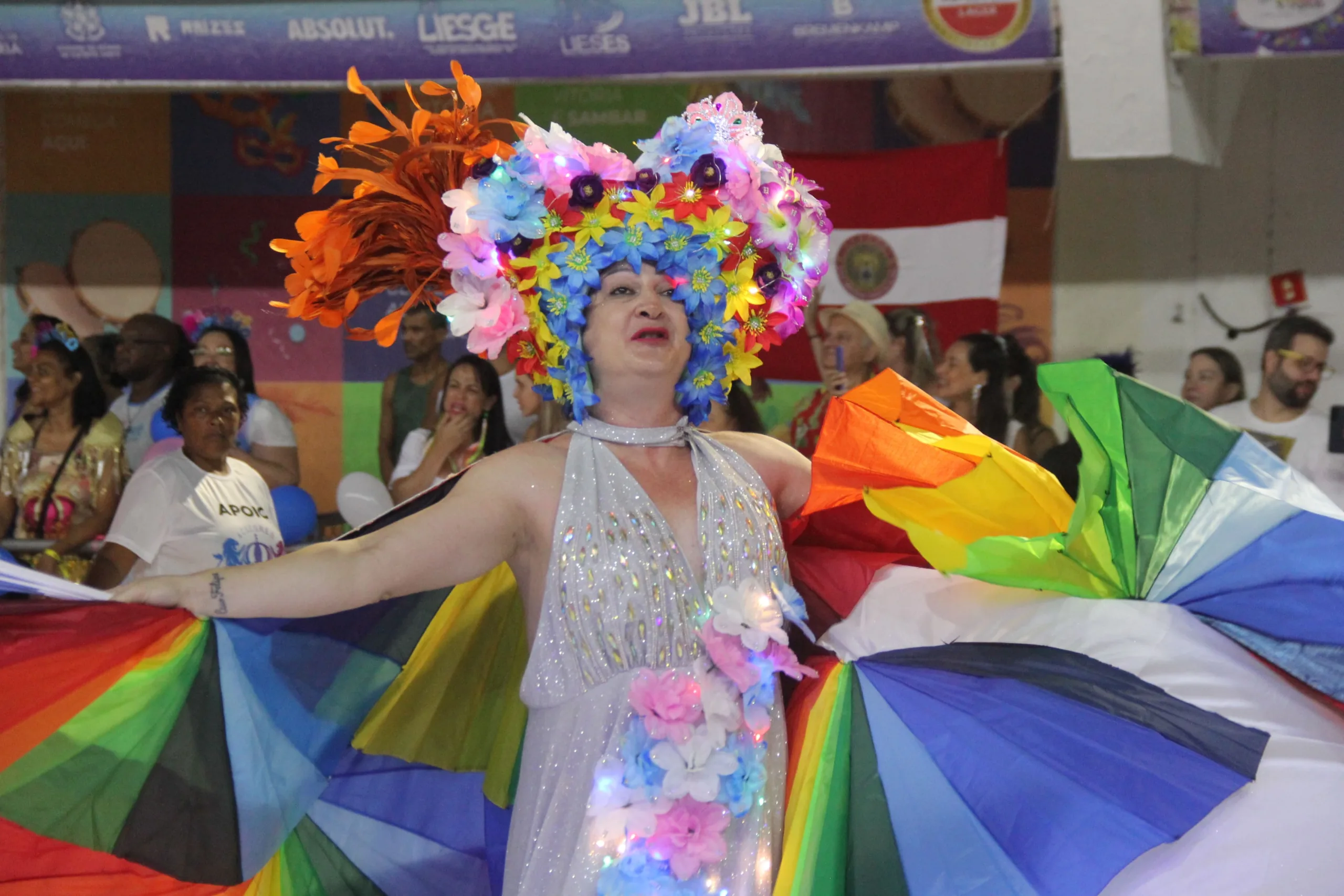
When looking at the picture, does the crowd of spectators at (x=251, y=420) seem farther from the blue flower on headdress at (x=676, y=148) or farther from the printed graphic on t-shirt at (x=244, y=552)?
the blue flower on headdress at (x=676, y=148)

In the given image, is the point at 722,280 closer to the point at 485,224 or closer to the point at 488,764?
the point at 485,224

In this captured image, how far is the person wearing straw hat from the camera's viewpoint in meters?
5.49

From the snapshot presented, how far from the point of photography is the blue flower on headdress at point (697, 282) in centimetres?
262

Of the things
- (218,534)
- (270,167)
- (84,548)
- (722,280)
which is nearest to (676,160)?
(722,280)

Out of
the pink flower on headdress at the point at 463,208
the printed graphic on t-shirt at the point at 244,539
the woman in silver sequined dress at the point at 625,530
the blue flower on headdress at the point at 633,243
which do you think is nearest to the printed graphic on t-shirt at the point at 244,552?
the printed graphic on t-shirt at the point at 244,539

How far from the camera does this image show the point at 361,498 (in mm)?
5973

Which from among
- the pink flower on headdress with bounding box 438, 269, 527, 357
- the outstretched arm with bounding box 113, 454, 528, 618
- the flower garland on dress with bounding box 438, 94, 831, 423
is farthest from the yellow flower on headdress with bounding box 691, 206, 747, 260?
the outstretched arm with bounding box 113, 454, 528, 618

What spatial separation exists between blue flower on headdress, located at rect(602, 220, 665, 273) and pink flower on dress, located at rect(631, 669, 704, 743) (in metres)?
0.74

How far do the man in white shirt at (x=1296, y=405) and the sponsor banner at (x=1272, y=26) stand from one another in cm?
102

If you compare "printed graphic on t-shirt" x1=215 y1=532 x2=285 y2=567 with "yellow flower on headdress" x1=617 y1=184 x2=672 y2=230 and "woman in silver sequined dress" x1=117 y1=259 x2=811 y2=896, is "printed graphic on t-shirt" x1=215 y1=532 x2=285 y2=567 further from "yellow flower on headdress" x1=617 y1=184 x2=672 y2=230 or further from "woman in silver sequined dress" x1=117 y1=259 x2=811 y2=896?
"yellow flower on headdress" x1=617 y1=184 x2=672 y2=230

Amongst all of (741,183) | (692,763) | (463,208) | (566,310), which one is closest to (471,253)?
(463,208)

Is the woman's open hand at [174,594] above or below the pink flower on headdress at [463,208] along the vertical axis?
below

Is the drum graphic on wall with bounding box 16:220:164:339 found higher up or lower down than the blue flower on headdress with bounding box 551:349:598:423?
higher up

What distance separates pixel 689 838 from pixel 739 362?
0.93 m
